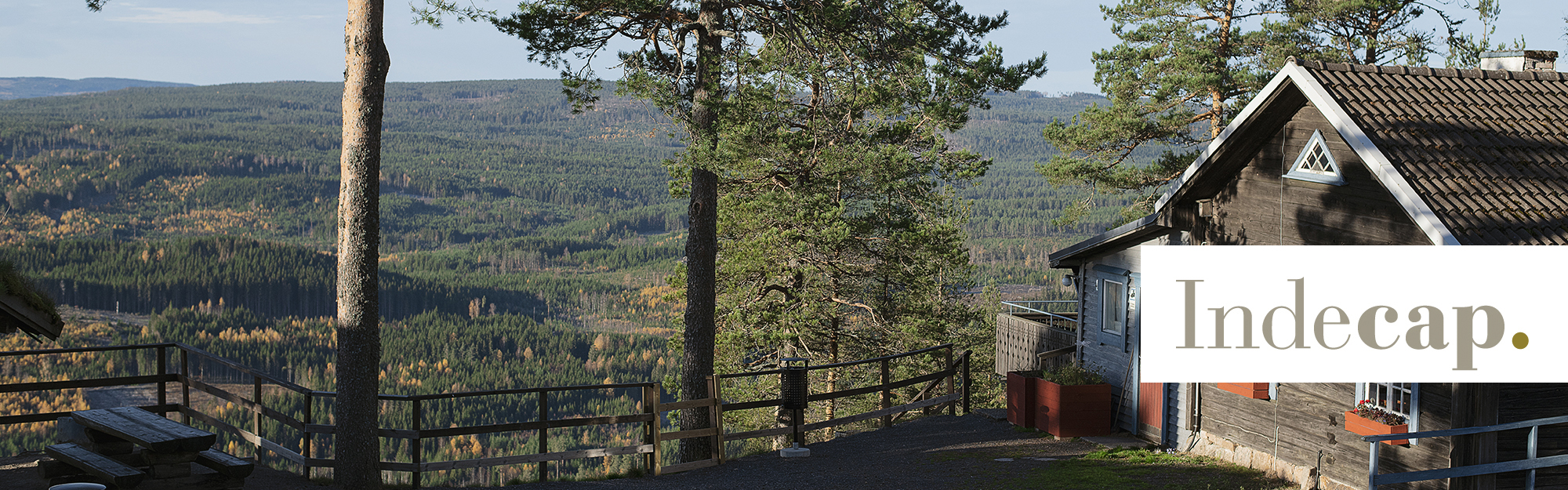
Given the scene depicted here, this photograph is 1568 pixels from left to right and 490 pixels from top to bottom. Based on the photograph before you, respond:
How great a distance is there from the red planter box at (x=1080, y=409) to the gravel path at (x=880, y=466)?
0.27 meters

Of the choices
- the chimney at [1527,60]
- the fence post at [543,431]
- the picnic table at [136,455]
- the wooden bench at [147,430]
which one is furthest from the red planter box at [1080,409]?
the wooden bench at [147,430]

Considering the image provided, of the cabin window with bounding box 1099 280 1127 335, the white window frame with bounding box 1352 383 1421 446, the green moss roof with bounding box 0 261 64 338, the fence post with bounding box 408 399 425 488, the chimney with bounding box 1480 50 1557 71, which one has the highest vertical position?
the chimney with bounding box 1480 50 1557 71

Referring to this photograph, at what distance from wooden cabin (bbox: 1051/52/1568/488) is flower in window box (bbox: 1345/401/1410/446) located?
0.45ft

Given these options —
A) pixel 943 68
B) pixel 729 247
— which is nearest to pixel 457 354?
pixel 729 247

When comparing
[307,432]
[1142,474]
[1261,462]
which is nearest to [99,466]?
[307,432]

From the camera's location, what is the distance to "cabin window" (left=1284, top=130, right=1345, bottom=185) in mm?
11302

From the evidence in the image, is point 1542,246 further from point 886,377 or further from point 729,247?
point 729,247

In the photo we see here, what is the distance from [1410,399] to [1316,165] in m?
2.77

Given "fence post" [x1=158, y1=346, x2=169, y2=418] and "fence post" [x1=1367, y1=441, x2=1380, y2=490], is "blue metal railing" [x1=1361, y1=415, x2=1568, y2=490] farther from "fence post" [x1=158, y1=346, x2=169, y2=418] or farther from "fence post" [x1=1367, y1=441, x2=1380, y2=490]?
"fence post" [x1=158, y1=346, x2=169, y2=418]

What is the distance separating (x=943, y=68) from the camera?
1634cm

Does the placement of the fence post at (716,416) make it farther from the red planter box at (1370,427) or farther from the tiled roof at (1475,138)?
the tiled roof at (1475,138)

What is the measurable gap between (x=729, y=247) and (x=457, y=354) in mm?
117968

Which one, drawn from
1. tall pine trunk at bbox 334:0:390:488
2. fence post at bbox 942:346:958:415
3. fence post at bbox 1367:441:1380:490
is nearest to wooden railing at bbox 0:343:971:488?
tall pine trunk at bbox 334:0:390:488

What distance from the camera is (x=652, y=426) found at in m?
12.4
